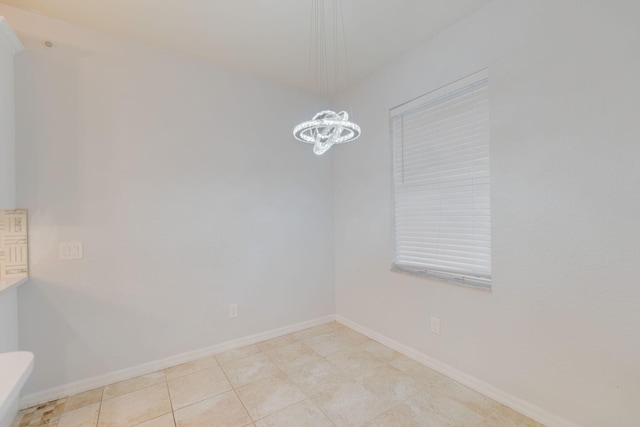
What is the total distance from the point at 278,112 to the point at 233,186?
91 cm

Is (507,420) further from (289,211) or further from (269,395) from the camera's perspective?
(289,211)

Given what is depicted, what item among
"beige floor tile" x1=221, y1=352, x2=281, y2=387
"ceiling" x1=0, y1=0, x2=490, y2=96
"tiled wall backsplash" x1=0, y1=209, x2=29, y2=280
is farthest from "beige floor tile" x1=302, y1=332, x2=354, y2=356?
"ceiling" x1=0, y1=0, x2=490, y2=96

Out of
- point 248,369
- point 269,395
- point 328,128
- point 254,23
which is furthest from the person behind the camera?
point 248,369

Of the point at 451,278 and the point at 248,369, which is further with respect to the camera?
the point at 248,369

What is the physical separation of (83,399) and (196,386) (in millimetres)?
731

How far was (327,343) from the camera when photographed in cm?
269

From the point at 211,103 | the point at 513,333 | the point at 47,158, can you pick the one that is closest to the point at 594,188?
the point at 513,333

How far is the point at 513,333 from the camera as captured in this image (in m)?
1.76

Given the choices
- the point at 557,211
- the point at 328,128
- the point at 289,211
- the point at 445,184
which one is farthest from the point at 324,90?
the point at 557,211

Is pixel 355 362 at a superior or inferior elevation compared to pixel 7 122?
inferior

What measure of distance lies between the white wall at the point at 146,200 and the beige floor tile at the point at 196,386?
12.3 inches

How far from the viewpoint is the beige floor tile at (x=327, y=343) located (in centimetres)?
255

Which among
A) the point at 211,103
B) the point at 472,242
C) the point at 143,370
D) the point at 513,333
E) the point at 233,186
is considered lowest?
the point at 143,370

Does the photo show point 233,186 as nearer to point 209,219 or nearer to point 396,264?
point 209,219
